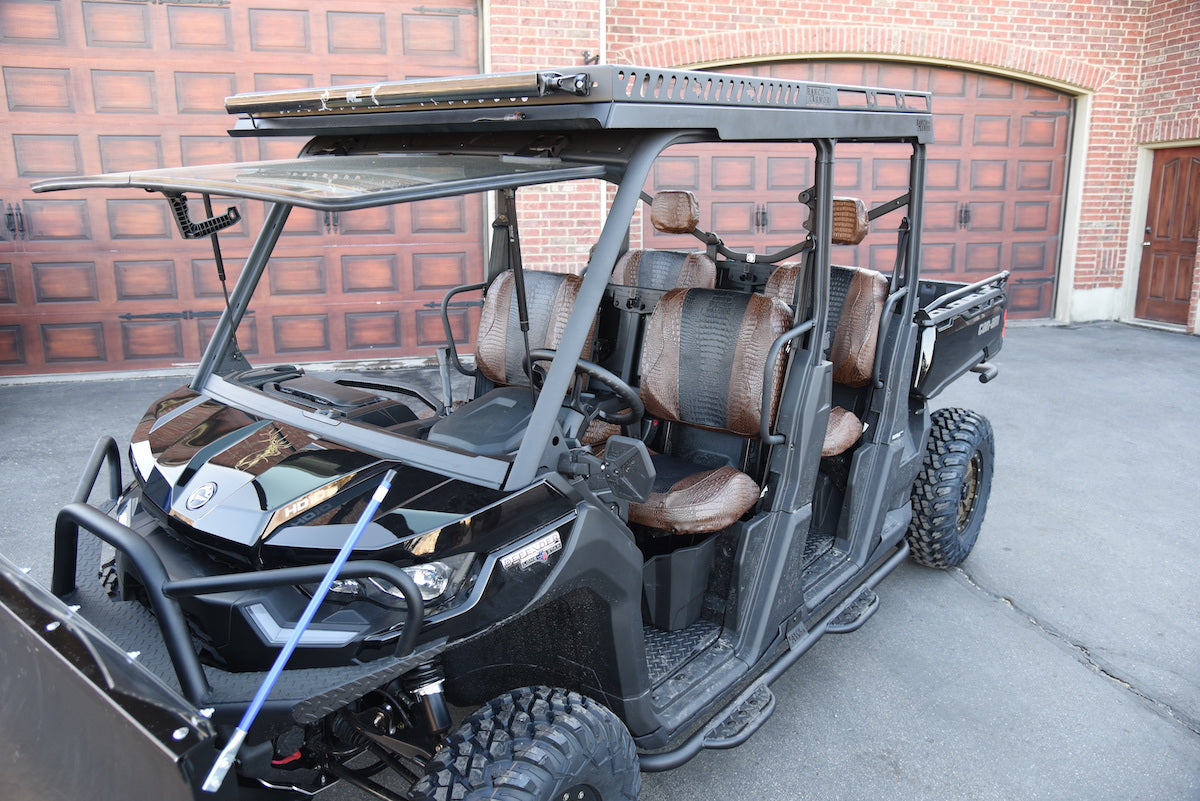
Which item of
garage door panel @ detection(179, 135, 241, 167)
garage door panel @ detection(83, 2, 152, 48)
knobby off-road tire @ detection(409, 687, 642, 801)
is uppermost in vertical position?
garage door panel @ detection(83, 2, 152, 48)

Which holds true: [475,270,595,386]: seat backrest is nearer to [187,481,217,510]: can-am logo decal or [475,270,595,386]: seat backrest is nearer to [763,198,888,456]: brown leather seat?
[763,198,888,456]: brown leather seat

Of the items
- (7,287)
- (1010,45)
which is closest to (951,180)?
(1010,45)

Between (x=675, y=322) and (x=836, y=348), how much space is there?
87 centimetres

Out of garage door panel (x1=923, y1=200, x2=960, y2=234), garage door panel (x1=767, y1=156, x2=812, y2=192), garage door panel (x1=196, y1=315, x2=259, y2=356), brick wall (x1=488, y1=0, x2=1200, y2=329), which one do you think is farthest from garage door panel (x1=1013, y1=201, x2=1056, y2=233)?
garage door panel (x1=196, y1=315, x2=259, y2=356)

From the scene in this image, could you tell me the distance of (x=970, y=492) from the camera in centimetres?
436

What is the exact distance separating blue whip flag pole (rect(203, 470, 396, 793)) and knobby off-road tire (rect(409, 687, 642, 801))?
465mm

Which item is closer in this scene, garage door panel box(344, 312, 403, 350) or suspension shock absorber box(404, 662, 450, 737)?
suspension shock absorber box(404, 662, 450, 737)

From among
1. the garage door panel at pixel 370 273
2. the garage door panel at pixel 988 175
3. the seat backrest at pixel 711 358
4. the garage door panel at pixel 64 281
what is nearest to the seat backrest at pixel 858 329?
the seat backrest at pixel 711 358

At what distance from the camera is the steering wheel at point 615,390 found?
8.25 ft

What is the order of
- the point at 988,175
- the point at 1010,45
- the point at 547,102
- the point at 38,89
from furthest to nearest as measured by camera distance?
the point at 988,175
the point at 1010,45
the point at 38,89
the point at 547,102

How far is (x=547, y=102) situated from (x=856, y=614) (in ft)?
7.64

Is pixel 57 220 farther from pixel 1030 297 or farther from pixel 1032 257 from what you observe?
pixel 1030 297

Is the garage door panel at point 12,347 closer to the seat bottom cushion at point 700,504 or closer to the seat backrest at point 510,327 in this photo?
the seat backrest at point 510,327

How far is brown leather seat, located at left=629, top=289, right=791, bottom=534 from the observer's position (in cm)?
284
